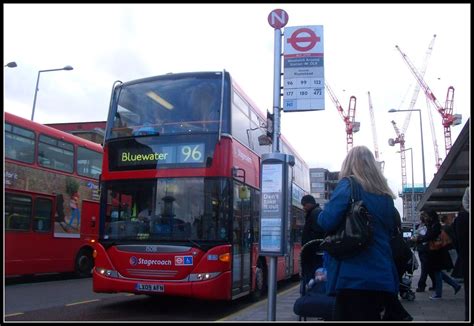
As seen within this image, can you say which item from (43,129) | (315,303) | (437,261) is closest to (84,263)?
(43,129)

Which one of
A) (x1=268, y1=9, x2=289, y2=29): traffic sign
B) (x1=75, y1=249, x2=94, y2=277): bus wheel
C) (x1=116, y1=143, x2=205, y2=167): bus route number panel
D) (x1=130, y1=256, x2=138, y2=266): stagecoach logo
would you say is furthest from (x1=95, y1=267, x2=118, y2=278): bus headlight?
(x1=75, y1=249, x2=94, y2=277): bus wheel

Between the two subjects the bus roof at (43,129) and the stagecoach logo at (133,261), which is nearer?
the stagecoach logo at (133,261)

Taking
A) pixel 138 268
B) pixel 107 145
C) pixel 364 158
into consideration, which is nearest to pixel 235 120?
pixel 107 145

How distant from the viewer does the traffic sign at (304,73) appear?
22.8 ft

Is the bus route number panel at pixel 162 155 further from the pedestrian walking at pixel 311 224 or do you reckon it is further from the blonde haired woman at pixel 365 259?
the blonde haired woman at pixel 365 259

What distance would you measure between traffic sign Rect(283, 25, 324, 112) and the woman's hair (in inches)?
124

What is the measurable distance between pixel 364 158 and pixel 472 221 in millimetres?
3015

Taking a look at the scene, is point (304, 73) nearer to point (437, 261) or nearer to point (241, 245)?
point (241, 245)

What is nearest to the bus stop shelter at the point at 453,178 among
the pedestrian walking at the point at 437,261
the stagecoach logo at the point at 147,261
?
the pedestrian walking at the point at 437,261

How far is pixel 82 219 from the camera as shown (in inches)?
649

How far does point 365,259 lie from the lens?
3484 millimetres

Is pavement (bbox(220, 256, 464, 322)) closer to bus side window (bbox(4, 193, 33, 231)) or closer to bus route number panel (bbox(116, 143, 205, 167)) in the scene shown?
bus route number panel (bbox(116, 143, 205, 167))

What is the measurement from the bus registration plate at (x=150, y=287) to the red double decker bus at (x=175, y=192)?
0.02 meters

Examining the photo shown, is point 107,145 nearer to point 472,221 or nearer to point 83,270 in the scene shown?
point 472,221
